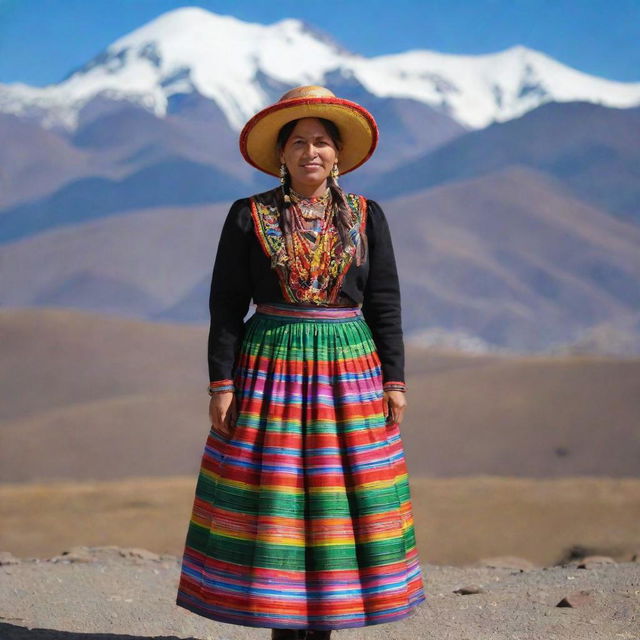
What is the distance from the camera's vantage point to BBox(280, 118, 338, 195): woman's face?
298cm

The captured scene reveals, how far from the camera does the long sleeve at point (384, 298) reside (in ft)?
9.97

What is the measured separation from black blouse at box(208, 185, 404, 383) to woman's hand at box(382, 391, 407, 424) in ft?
0.13

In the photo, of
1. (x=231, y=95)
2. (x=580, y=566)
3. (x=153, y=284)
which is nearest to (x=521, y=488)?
(x=580, y=566)

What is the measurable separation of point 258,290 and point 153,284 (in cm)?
3087

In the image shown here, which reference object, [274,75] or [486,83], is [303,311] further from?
[486,83]

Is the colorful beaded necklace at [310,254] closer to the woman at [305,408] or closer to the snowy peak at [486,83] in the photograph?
the woman at [305,408]

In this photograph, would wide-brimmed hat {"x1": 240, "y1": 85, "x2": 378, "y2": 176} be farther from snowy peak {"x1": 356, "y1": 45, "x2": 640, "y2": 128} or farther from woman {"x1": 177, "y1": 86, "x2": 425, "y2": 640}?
snowy peak {"x1": 356, "y1": 45, "x2": 640, "y2": 128}

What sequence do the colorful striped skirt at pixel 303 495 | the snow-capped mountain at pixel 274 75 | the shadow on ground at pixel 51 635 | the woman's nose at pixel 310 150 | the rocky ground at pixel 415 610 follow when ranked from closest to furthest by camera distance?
1. the colorful striped skirt at pixel 303 495
2. the woman's nose at pixel 310 150
3. the shadow on ground at pixel 51 635
4. the rocky ground at pixel 415 610
5. the snow-capped mountain at pixel 274 75

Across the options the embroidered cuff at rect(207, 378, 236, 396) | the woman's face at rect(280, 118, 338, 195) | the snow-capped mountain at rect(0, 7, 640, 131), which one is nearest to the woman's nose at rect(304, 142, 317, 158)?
the woman's face at rect(280, 118, 338, 195)

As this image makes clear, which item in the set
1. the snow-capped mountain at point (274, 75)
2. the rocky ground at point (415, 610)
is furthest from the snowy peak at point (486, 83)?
the rocky ground at point (415, 610)

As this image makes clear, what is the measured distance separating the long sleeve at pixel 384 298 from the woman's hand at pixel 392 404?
4 cm

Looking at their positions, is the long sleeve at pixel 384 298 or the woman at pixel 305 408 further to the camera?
the long sleeve at pixel 384 298

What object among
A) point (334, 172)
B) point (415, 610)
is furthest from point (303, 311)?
point (415, 610)

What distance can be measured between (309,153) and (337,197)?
0.48 ft
